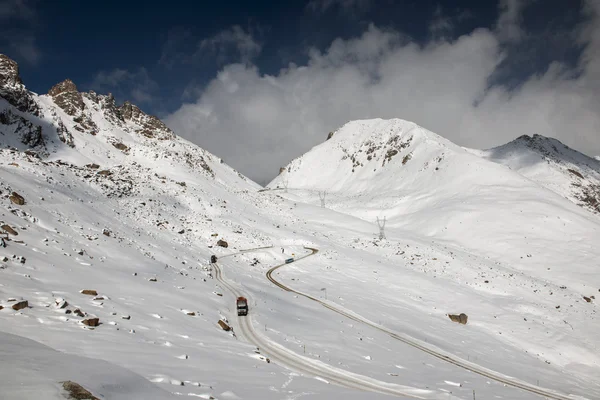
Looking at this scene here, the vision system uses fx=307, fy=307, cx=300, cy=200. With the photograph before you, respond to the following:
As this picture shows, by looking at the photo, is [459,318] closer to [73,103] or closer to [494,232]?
[494,232]

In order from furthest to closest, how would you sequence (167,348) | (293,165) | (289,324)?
(293,165) → (289,324) → (167,348)

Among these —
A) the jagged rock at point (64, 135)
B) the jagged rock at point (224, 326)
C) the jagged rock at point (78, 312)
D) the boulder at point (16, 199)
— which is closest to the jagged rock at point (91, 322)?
the jagged rock at point (78, 312)

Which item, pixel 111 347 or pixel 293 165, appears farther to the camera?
pixel 293 165

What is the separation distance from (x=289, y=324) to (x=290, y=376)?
29.2 feet

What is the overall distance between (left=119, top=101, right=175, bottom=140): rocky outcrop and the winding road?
87.8 meters

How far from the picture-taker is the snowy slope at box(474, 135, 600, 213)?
138875mm

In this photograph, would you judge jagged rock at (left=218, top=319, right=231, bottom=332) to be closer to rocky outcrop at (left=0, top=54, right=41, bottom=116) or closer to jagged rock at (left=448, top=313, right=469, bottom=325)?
jagged rock at (left=448, top=313, right=469, bottom=325)

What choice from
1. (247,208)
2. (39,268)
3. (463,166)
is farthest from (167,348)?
(463,166)

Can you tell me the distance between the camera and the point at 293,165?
7343 inches

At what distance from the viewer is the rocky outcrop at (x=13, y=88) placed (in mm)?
59969

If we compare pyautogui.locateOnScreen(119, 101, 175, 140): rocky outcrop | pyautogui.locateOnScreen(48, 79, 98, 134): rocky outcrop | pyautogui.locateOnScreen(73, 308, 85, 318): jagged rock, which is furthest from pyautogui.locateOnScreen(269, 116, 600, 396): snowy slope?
pyautogui.locateOnScreen(48, 79, 98, 134): rocky outcrop

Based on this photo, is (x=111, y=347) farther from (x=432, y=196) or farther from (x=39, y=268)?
(x=432, y=196)

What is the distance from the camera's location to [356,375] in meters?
15.2

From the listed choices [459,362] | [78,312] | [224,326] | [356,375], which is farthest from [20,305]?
[459,362]
